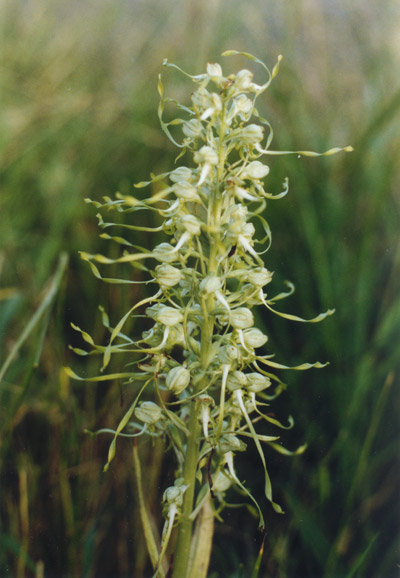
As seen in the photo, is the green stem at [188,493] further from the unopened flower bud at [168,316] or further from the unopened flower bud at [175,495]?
the unopened flower bud at [168,316]

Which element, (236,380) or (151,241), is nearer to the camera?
(236,380)

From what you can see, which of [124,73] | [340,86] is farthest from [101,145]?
[340,86]

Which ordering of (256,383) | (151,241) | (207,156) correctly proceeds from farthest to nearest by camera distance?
(151,241)
(256,383)
(207,156)

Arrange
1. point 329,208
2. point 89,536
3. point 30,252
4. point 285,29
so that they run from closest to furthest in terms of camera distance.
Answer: point 89,536
point 329,208
point 30,252
point 285,29

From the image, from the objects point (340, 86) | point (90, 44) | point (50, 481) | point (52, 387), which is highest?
point (90, 44)

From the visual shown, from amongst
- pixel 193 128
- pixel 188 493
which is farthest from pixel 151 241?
pixel 188 493

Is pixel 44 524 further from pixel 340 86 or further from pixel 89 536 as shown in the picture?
pixel 340 86

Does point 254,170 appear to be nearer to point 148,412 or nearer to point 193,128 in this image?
point 193,128
